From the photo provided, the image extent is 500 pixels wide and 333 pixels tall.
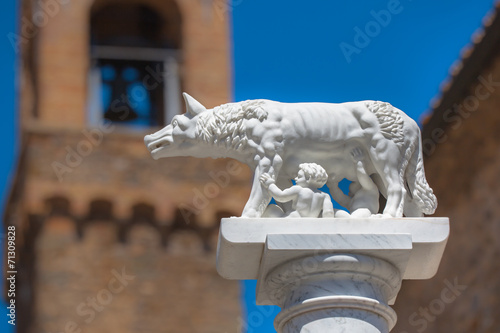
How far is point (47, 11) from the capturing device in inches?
827

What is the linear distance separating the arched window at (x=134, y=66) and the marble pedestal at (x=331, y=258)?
1530 cm

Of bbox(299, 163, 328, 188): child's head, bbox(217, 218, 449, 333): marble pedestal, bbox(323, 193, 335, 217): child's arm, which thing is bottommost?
bbox(217, 218, 449, 333): marble pedestal

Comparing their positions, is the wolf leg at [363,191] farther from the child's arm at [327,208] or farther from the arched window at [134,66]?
the arched window at [134,66]

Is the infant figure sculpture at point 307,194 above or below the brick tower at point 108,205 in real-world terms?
above

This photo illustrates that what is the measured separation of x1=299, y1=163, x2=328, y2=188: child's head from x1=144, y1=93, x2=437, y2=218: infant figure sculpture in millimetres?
94

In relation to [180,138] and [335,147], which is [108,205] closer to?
[180,138]

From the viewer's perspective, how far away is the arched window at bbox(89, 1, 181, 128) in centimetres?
2098

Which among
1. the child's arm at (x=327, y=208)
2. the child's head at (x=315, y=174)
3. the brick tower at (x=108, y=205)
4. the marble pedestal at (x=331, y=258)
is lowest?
the brick tower at (x=108, y=205)

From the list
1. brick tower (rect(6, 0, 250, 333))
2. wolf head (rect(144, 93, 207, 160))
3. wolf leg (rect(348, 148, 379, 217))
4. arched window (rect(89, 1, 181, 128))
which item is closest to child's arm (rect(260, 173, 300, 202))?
wolf leg (rect(348, 148, 379, 217))

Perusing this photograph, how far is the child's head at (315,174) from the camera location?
5.54m

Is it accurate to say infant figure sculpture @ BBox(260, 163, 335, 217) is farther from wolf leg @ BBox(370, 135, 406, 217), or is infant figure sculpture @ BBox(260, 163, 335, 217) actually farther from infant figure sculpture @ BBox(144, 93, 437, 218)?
wolf leg @ BBox(370, 135, 406, 217)

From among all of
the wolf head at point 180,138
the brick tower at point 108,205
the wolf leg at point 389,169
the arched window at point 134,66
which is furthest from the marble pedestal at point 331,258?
the arched window at point 134,66

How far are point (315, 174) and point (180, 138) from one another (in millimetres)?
756

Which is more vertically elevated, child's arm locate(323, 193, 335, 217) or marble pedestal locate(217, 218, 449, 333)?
child's arm locate(323, 193, 335, 217)
